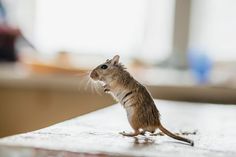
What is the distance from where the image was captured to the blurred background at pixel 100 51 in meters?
2.61

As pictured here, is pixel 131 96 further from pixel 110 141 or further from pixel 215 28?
pixel 215 28

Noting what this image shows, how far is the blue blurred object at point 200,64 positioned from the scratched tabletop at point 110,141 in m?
1.47

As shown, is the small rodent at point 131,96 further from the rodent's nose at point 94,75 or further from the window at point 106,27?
the window at point 106,27

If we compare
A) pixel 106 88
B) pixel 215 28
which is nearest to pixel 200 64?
pixel 215 28

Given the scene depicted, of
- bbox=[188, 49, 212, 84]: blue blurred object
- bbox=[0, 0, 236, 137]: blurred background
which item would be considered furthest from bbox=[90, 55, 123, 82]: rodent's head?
bbox=[188, 49, 212, 84]: blue blurred object

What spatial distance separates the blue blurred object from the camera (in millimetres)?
2688

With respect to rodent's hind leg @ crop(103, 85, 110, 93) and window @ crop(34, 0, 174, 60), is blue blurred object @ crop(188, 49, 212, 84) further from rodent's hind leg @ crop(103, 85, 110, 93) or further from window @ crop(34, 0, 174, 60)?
rodent's hind leg @ crop(103, 85, 110, 93)

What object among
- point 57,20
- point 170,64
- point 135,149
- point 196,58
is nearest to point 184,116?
point 135,149

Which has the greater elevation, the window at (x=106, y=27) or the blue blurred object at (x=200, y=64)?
the window at (x=106, y=27)

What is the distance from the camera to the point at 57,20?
309 centimetres

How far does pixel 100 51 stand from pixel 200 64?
0.59 m

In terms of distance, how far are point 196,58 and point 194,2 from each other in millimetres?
328

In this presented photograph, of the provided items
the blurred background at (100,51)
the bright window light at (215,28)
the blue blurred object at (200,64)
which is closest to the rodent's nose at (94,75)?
the blurred background at (100,51)

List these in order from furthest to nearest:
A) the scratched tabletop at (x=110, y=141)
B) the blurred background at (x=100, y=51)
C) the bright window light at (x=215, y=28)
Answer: the bright window light at (x=215, y=28) → the blurred background at (x=100, y=51) → the scratched tabletop at (x=110, y=141)
